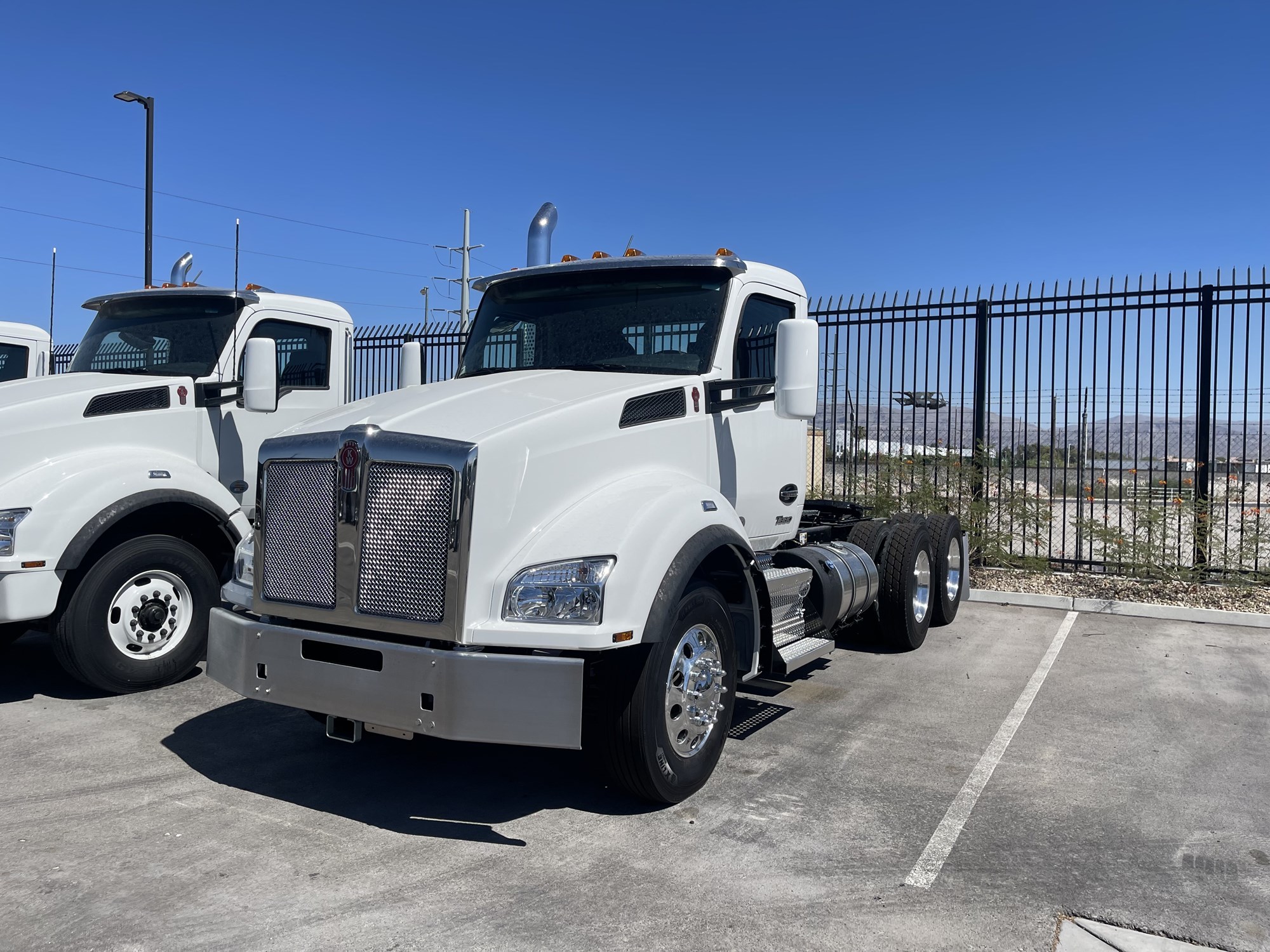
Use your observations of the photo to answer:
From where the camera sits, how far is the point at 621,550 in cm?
397

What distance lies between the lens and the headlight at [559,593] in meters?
3.86

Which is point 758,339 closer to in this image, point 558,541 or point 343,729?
point 558,541

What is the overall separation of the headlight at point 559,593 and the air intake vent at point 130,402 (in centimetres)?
393

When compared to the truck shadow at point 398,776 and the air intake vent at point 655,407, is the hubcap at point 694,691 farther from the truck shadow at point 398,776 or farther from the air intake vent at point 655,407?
the air intake vent at point 655,407

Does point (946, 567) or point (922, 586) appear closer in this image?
point (922, 586)

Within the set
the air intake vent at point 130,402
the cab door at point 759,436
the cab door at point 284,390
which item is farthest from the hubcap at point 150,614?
the cab door at point 759,436

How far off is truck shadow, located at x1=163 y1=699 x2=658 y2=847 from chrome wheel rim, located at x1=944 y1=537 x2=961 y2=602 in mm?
4777

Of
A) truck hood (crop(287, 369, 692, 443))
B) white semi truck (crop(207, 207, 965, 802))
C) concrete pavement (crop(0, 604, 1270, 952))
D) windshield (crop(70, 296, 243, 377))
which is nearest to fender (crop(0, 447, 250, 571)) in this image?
windshield (crop(70, 296, 243, 377))

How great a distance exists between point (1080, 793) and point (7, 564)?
5698 millimetres

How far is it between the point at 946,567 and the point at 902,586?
1324 mm

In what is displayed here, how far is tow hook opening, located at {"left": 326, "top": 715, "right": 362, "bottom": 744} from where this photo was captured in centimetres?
409

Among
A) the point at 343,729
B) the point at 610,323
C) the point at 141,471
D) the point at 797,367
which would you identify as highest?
the point at 610,323

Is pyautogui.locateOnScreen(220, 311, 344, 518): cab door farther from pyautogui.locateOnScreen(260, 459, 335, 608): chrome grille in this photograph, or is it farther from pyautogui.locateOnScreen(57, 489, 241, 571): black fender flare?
pyautogui.locateOnScreen(260, 459, 335, 608): chrome grille

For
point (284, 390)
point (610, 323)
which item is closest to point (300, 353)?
point (284, 390)
